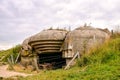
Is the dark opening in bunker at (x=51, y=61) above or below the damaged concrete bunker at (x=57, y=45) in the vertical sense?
below

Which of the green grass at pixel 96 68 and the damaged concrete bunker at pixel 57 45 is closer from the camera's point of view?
the green grass at pixel 96 68

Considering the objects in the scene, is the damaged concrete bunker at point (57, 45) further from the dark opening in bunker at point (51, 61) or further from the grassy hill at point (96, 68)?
the grassy hill at point (96, 68)

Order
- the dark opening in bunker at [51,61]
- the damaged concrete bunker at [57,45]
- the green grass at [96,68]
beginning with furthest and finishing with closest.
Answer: the dark opening in bunker at [51,61] < the damaged concrete bunker at [57,45] < the green grass at [96,68]

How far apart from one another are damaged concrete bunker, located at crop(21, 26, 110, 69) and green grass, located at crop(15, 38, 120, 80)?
176 cm

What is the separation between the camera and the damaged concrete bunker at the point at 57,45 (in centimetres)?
1625

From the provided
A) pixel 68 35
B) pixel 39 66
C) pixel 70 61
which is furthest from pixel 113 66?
pixel 39 66

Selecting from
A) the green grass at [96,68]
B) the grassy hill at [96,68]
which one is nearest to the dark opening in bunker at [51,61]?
the grassy hill at [96,68]

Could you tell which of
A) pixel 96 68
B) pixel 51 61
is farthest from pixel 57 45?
pixel 96 68

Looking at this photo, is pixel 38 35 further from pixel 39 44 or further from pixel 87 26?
pixel 87 26

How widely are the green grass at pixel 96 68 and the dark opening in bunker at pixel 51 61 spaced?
3.92 meters

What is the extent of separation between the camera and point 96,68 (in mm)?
10875

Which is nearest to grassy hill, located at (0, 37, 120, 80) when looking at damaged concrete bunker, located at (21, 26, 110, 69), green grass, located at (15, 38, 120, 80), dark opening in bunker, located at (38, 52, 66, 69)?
green grass, located at (15, 38, 120, 80)

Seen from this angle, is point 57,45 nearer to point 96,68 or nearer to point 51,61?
point 51,61

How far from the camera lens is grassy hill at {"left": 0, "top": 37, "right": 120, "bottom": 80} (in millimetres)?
9610
